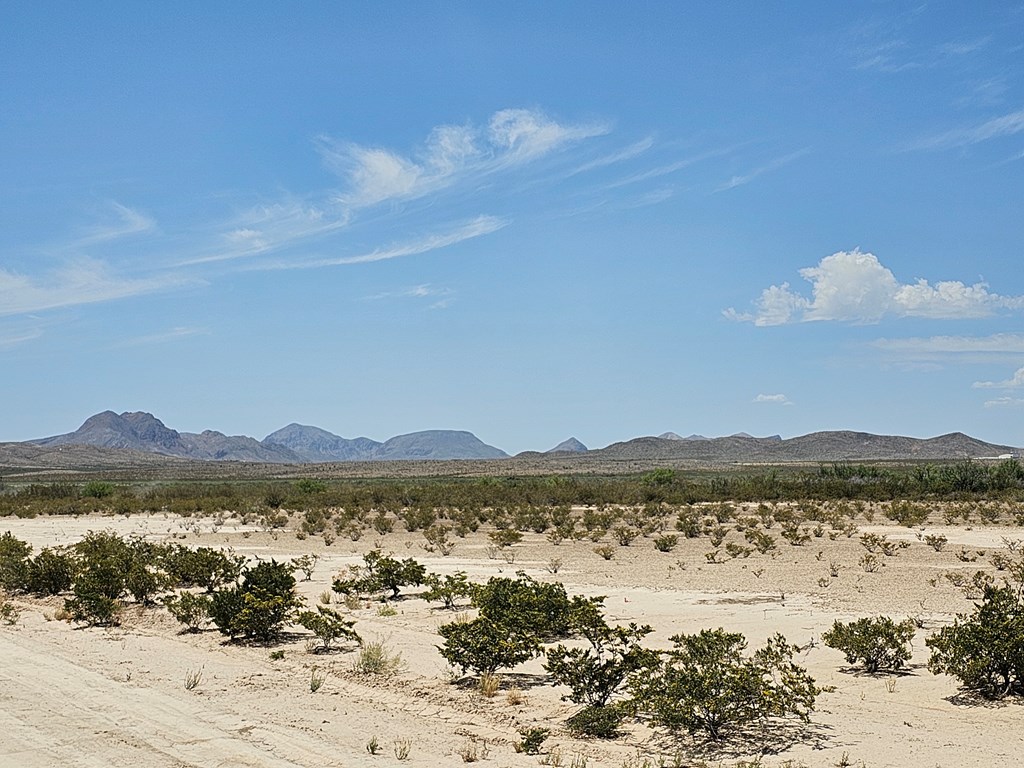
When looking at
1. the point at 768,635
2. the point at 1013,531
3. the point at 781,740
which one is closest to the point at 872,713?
the point at 781,740

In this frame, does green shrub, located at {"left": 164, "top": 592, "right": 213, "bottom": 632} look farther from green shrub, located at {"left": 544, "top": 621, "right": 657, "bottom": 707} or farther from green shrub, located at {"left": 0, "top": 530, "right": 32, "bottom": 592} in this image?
green shrub, located at {"left": 544, "top": 621, "right": 657, "bottom": 707}

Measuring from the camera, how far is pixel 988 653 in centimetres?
981

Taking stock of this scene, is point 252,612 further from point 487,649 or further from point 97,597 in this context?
point 487,649

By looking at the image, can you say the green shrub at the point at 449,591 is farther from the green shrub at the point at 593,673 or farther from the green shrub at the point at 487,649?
the green shrub at the point at 593,673

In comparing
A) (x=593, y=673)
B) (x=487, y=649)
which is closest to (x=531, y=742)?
(x=593, y=673)

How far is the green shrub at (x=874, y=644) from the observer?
11141mm

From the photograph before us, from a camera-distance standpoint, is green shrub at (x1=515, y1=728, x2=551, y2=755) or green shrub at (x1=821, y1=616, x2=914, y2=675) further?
green shrub at (x1=821, y1=616, x2=914, y2=675)

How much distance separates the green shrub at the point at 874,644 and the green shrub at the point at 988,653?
31.6 inches

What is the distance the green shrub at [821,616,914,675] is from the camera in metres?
11.1

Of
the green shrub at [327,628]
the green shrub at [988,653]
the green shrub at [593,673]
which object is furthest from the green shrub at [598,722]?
the green shrub at [327,628]

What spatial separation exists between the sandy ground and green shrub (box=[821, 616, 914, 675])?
237 millimetres

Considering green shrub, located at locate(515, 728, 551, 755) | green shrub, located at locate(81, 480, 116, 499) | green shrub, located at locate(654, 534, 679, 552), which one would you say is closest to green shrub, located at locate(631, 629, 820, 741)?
green shrub, located at locate(515, 728, 551, 755)

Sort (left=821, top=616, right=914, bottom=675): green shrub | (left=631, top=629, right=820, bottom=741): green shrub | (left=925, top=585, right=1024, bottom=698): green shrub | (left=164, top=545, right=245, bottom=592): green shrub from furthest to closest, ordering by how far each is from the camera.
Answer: (left=164, top=545, right=245, bottom=592): green shrub < (left=821, top=616, right=914, bottom=675): green shrub < (left=925, top=585, right=1024, bottom=698): green shrub < (left=631, top=629, right=820, bottom=741): green shrub

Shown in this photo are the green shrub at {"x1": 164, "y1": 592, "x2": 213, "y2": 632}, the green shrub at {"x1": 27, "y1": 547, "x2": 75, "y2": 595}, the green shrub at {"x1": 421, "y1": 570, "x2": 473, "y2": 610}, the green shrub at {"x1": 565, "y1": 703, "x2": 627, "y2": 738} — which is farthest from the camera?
the green shrub at {"x1": 27, "y1": 547, "x2": 75, "y2": 595}
